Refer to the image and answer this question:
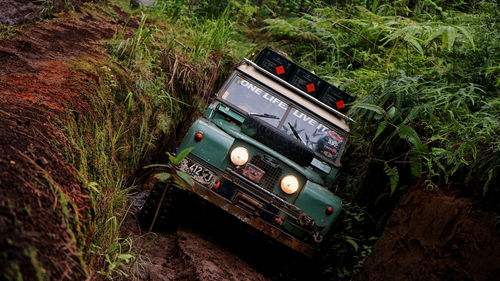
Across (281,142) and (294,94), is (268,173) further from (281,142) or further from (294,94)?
(294,94)

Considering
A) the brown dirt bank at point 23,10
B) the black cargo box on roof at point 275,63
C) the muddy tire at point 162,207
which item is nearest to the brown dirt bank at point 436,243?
the muddy tire at point 162,207

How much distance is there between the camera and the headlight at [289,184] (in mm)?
4039

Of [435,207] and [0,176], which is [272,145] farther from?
[0,176]

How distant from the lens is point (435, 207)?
303 cm

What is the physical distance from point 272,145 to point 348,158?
1413 mm

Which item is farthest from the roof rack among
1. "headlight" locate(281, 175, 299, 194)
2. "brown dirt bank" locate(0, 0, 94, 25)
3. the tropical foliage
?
"brown dirt bank" locate(0, 0, 94, 25)

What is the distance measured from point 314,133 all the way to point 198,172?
1567 millimetres

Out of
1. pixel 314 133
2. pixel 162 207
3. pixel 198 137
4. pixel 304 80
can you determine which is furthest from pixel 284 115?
pixel 162 207

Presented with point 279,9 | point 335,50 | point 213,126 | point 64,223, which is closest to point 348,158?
point 213,126

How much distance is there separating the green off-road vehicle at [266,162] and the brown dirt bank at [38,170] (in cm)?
126

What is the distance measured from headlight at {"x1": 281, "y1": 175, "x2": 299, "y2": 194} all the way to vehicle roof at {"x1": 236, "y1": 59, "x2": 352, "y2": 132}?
3.52 ft

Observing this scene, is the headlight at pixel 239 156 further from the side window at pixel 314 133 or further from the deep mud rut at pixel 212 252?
the side window at pixel 314 133

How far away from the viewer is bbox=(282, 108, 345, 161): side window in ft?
15.2

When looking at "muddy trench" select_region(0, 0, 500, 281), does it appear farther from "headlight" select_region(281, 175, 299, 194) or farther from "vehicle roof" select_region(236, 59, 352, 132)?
"vehicle roof" select_region(236, 59, 352, 132)
